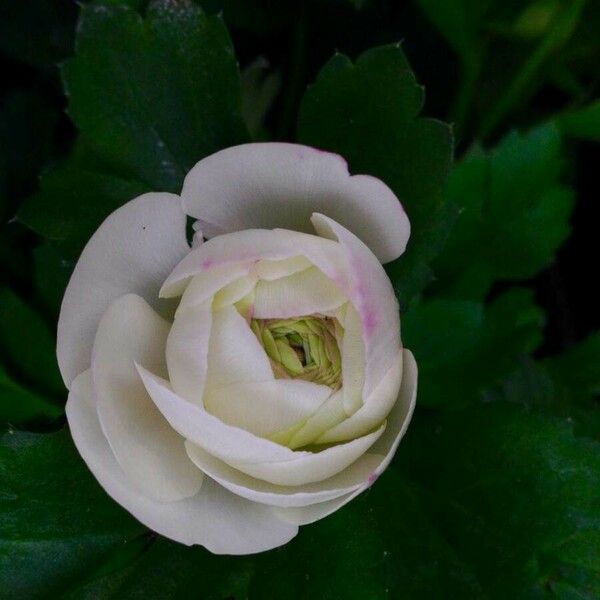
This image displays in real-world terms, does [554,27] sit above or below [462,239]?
above

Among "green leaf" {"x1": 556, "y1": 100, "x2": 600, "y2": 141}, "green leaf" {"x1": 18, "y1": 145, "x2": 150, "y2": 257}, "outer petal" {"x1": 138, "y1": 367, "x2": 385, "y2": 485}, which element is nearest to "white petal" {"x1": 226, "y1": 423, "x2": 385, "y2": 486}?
"outer petal" {"x1": 138, "y1": 367, "x2": 385, "y2": 485}

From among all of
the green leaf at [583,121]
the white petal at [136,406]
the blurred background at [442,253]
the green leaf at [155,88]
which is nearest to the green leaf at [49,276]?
the blurred background at [442,253]

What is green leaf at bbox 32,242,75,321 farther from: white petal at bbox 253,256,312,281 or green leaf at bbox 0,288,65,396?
white petal at bbox 253,256,312,281

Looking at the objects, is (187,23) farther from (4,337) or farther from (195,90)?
(4,337)

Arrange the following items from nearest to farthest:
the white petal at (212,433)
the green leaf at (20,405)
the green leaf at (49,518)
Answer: the white petal at (212,433) < the green leaf at (49,518) < the green leaf at (20,405)

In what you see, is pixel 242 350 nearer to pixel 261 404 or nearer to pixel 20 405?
pixel 261 404

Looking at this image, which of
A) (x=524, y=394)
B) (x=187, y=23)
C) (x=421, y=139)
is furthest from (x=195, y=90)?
(x=524, y=394)

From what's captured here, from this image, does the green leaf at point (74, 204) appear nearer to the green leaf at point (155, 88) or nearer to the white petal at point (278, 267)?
the green leaf at point (155, 88)
